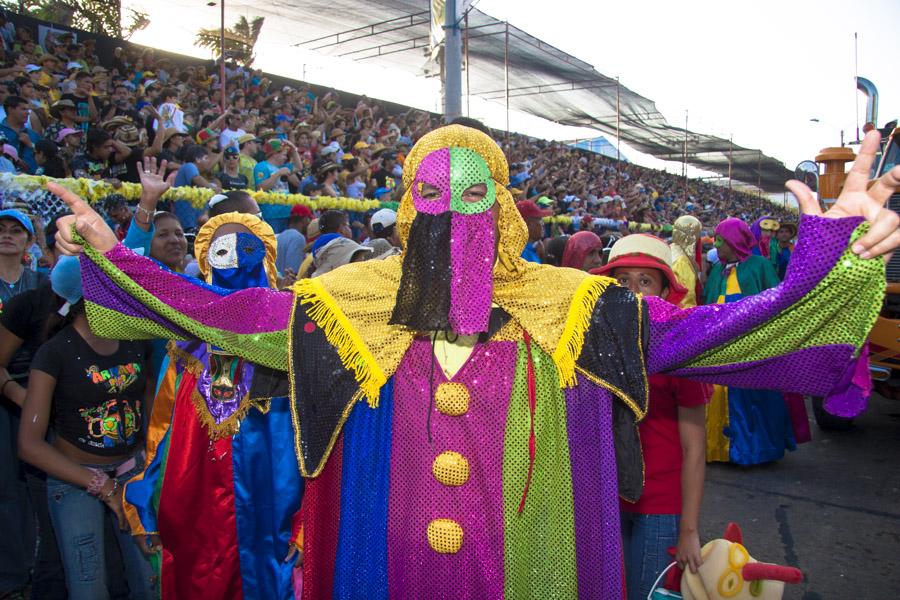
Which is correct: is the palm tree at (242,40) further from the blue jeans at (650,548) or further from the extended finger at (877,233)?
the extended finger at (877,233)

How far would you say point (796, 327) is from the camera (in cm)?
171

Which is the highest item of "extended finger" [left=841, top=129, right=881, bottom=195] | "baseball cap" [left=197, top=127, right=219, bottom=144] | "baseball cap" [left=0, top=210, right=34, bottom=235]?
"baseball cap" [left=197, top=127, right=219, bottom=144]

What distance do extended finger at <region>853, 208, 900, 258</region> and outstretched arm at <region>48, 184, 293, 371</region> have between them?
1.48 metres

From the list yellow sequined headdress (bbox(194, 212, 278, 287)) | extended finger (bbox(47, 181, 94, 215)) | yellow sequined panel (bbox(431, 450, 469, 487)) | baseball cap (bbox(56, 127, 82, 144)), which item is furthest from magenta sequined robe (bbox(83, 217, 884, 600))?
baseball cap (bbox(56, 127, 82, 144))

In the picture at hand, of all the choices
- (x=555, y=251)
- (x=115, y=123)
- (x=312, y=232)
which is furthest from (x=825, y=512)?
(x=115, y=123)

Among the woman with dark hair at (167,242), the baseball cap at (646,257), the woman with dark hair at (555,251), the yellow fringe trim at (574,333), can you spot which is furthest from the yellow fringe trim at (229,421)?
the woman with dark hair at (555,251)

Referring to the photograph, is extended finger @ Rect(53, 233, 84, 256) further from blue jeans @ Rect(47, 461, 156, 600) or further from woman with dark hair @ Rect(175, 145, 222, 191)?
woman with dark hair @ Rect(175, 145, 222, 191)

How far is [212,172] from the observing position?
350 inches

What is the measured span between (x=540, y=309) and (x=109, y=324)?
1.22 m

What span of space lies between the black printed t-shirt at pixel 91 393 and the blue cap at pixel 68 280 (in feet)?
0.47

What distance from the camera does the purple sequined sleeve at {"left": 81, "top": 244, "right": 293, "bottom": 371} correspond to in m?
1.93

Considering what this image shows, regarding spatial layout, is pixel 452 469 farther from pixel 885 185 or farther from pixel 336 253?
pixel 336 253

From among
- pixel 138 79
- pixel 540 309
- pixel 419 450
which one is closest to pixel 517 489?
pixel 419 450

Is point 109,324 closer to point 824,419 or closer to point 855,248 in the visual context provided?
point 855,248
